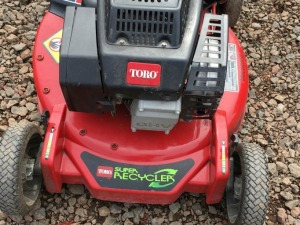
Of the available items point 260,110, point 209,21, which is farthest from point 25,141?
point 260,110

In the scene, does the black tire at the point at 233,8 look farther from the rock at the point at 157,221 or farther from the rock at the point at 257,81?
the rock at the point at 157,221

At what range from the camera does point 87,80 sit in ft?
6.11

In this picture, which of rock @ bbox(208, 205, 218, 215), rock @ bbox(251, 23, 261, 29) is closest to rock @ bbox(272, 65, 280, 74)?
rock @ bbox(251, 23, 261, 29)

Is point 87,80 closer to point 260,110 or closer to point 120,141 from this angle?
point 120,141

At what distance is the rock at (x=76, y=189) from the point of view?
2.39 m

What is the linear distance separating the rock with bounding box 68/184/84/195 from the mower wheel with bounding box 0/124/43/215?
0.17m

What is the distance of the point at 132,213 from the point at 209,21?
0.93 meters

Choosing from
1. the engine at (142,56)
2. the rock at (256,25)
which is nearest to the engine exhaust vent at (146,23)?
the engine at (142,56)

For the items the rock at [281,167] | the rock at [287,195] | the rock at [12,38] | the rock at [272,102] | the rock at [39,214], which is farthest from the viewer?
the rock at [12,38]

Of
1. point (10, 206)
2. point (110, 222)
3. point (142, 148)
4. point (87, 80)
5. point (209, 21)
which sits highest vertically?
point (209, 21)

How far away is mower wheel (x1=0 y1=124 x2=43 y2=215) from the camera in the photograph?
6.75 ft

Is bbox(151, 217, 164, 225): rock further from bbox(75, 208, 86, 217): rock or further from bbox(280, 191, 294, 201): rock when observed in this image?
bbox(280, 191, 294, 201): rock

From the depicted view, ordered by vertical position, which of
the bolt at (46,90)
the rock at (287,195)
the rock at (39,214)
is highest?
the bolt at (46,90)

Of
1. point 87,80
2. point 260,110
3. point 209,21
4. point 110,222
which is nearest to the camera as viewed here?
point 87,80
